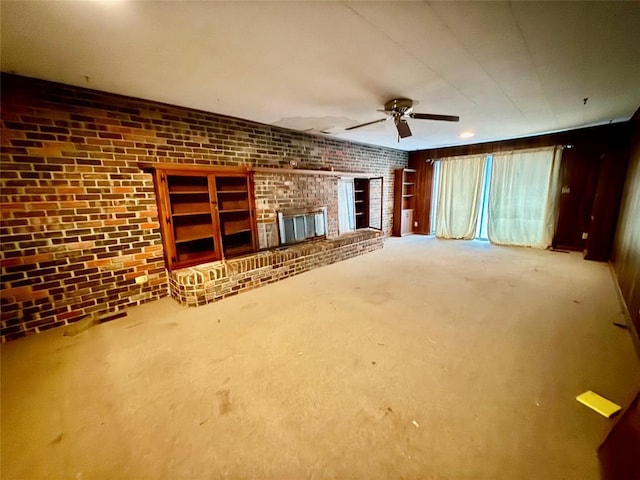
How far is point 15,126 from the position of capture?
213 cm

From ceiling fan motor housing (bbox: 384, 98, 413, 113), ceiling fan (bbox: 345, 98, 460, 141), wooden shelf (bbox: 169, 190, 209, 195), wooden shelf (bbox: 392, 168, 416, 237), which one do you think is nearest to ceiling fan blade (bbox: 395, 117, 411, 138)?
ceiling fan (bbox: 345, 98, 460, 141)

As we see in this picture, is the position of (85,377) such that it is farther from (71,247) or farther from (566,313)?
(566,313)

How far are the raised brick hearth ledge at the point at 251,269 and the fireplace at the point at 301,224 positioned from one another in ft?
0.43

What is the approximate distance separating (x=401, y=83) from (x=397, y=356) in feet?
8.15

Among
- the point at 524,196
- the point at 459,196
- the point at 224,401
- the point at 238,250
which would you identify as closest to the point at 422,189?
the point at 459,196

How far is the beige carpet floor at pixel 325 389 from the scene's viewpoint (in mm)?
1195

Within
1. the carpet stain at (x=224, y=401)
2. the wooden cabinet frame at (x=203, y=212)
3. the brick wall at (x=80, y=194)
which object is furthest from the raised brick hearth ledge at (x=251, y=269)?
the carpet stain at (x=224, y=401)

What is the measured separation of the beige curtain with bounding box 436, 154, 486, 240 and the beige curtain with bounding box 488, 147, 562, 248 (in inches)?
14.3

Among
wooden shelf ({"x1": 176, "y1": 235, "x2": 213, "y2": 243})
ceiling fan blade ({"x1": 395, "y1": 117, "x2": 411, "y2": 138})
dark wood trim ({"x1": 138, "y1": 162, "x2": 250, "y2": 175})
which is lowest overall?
wooden shelf ({"x1": 176, "y1": 235, "x2": 213, "y2": 243})

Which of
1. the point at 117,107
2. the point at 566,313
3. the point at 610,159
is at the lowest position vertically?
the point at 566,313

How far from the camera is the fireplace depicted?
4.07 metres

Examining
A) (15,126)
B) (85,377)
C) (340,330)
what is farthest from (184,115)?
(340,330)

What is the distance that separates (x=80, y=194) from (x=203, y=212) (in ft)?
3.81

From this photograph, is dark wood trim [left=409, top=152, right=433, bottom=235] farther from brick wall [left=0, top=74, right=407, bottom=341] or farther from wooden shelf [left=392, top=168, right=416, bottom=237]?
brick wall [left=0, top=74, right=407, bottom=341]
